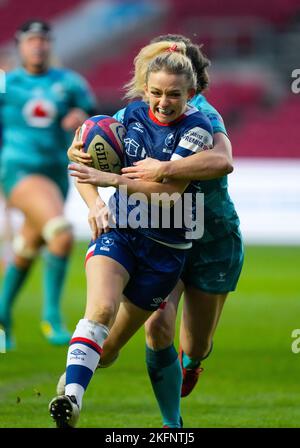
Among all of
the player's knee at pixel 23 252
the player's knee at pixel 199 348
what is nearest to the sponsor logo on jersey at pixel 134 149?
the player's knee at pixel 199 348

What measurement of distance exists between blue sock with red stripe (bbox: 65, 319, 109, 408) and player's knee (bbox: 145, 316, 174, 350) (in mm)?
529

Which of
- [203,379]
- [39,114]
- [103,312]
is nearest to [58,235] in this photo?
[39,114]

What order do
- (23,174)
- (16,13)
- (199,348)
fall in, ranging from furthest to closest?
(16,13) → (23,174) → (199,348)

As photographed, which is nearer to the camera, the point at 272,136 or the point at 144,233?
the point at 144,233

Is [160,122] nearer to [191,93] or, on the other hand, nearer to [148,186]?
[191,93]

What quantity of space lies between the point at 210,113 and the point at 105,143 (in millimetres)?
605

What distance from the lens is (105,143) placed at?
489 cm

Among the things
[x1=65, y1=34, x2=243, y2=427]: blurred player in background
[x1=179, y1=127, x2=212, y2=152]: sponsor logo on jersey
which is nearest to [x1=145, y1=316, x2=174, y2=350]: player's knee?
[x1=65, y1=34, x2=243, y2=427]: blurred player in background

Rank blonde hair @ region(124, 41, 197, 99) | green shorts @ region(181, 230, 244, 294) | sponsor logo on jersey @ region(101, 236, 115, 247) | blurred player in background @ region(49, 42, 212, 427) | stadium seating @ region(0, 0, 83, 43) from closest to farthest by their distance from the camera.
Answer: blurred player in background @ region(49, 42, 212, 427)
blonde hair @ region(124, 41, 197, 99)
sponsor logo on jersey @ region(101, 236, 115, 247)
green shorts @ region(181, 230, 244, 294)
stadium seating @ region(0, 0, 83, 43)

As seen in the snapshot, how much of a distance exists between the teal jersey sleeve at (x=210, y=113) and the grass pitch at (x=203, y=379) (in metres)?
1.53

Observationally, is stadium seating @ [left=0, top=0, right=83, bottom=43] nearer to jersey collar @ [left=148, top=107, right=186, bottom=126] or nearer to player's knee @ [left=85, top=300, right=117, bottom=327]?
jersey collar @ [left=148, top=107, right=186, bottom=126]

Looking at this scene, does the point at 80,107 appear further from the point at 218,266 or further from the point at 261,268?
the point at 261,268

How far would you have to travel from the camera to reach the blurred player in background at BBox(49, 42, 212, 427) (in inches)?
183

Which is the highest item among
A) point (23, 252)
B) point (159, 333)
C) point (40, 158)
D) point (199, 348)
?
point (159, 333)
